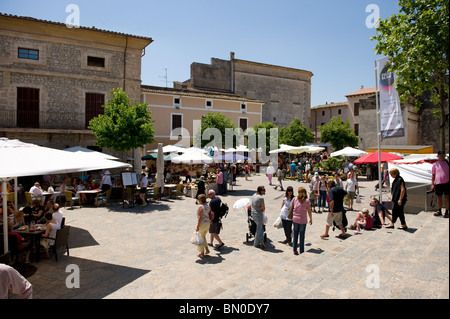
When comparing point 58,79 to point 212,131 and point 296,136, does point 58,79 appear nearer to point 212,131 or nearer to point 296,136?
point 212,131

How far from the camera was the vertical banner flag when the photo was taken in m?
8.12

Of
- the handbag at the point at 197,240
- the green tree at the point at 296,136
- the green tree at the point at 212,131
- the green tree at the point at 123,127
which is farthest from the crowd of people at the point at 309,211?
the green tree at the point at 296,136

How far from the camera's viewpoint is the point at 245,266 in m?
5.82

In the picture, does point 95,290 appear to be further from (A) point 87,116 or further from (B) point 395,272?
(A) point 87,116

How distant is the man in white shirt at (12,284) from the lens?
131 inches

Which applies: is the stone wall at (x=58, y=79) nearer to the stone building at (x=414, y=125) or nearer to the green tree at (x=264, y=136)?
the green tree at (x=264, y=136)

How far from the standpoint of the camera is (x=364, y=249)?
5.57 metres

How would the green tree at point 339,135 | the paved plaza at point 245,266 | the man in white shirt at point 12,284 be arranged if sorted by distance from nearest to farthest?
the man in white shirt at point 12,284, the paved plaza at point 245,266, the green tree at point 339,135

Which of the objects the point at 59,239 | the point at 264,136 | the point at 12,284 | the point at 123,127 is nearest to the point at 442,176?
the point at 12,284

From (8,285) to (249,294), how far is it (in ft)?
9.76

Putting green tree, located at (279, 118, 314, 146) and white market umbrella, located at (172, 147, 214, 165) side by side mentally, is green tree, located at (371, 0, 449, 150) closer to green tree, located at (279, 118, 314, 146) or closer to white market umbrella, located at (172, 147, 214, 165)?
white market umbrella, located at (172, 147, 214, 165)

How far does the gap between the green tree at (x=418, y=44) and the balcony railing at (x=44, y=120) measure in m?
17.9

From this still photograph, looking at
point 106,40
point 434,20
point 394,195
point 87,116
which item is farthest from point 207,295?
point 106,40

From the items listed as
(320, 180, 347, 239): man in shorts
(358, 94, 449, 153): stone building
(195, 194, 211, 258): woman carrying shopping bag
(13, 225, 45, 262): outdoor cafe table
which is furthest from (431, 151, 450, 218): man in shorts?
(358, 94, 449, 153): stone building
